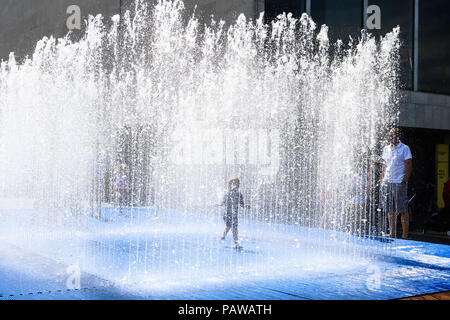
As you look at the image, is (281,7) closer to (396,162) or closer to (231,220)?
(396,162)

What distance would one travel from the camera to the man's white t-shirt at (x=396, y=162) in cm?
837

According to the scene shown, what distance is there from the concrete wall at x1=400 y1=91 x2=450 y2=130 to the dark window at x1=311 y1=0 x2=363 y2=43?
2025mm

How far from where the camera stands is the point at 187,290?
4.87m

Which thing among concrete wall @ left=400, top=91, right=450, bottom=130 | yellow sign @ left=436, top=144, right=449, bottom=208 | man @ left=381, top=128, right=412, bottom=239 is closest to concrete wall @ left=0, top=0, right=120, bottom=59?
concrete wall @ left=400, top=91, right=450, bottom=130

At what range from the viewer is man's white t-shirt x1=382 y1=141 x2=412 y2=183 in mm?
8367

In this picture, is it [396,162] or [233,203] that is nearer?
[233,203]

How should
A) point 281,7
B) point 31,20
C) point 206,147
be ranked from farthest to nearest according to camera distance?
point 31,20
point 206,147
point 281,7

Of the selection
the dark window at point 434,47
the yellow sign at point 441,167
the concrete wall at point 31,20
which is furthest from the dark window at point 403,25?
the concrete wall at point 31,20

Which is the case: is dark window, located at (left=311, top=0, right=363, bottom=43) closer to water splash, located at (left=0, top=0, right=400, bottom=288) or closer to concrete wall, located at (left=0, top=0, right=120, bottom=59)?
water splash, located at (left=0, top=0, right=400, bottom=288)

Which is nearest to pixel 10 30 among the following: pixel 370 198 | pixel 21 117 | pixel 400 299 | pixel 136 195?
pixel 21 117

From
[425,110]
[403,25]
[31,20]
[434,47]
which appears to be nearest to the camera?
[425,110]

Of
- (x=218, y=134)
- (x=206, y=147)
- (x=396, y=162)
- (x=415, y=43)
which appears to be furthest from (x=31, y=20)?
(x=396, y=162)

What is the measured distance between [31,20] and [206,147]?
17.9 m

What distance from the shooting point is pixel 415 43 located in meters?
14.0
